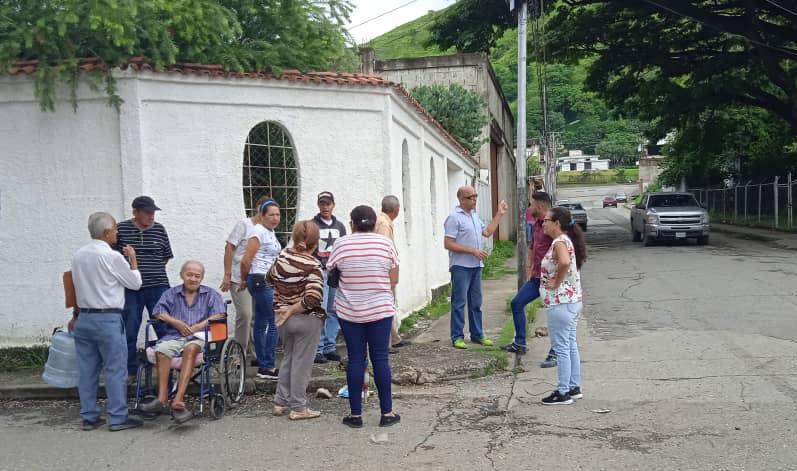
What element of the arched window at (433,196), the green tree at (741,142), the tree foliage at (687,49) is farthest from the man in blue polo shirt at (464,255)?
the green tree at (741,142)

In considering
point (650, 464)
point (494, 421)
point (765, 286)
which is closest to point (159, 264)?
point (494, 421)

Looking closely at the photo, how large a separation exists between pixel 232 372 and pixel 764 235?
2318cm

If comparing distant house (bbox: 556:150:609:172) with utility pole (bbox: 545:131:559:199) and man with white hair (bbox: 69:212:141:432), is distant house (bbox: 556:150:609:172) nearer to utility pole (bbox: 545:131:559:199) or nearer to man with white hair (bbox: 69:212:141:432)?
utility pole (bbox: 545:131:559:199)

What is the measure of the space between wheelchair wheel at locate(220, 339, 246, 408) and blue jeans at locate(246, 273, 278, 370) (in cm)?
41

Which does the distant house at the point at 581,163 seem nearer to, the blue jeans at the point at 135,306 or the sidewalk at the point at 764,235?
the sidewalk at the point at 764,235

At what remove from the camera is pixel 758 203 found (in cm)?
3180

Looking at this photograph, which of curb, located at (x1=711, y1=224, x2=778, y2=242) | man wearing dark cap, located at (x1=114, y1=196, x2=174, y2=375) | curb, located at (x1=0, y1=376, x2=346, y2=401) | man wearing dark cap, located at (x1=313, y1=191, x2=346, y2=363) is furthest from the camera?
curb, located at (x1=711, y1=224, x2=778, y2=242)

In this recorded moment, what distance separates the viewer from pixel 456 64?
24.1 meters

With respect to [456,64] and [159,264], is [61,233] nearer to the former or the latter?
[159,264]

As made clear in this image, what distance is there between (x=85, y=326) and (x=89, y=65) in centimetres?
301

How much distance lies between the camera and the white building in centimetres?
798

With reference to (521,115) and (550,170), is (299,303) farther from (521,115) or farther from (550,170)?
(550,170)

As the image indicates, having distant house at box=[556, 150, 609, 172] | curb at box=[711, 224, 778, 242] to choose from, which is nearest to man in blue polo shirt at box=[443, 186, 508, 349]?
curb at box=[711, 224, 778, 242]

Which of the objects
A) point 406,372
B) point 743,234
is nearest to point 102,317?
point 406,372
